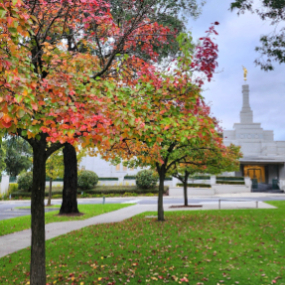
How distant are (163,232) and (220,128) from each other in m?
7.66

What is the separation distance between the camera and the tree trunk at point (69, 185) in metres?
16.5

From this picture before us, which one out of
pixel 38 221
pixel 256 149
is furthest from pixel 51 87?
pixel 256 149

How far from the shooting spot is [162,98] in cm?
545

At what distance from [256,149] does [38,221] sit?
4341 centimetres

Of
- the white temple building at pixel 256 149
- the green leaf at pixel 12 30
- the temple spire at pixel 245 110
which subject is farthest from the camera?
the temple spire at pixel 245 110

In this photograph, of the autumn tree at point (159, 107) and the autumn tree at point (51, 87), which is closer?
the autumn tree at point (51, 87)

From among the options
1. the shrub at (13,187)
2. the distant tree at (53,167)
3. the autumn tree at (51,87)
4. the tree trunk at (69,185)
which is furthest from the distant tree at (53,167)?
the autumn tree at (51,87)

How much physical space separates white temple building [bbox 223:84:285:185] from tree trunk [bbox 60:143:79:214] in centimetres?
2448

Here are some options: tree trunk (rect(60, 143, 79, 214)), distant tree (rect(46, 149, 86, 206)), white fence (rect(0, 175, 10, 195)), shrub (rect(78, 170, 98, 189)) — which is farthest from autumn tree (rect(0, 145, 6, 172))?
shrub (rect(78, 170, 98, 189))

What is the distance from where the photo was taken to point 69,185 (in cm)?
1662

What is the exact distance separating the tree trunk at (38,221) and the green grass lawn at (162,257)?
3.16 ft

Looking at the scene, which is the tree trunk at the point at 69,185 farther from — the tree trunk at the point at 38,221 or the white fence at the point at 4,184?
the tree trunk at the point at 38,221

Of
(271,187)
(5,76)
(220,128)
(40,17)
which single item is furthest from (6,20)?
(271,187)

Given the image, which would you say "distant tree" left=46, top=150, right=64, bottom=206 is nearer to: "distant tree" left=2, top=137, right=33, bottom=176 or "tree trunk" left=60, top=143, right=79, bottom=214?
"tree trunk" left=60, top=143, right=79, bottom=214
